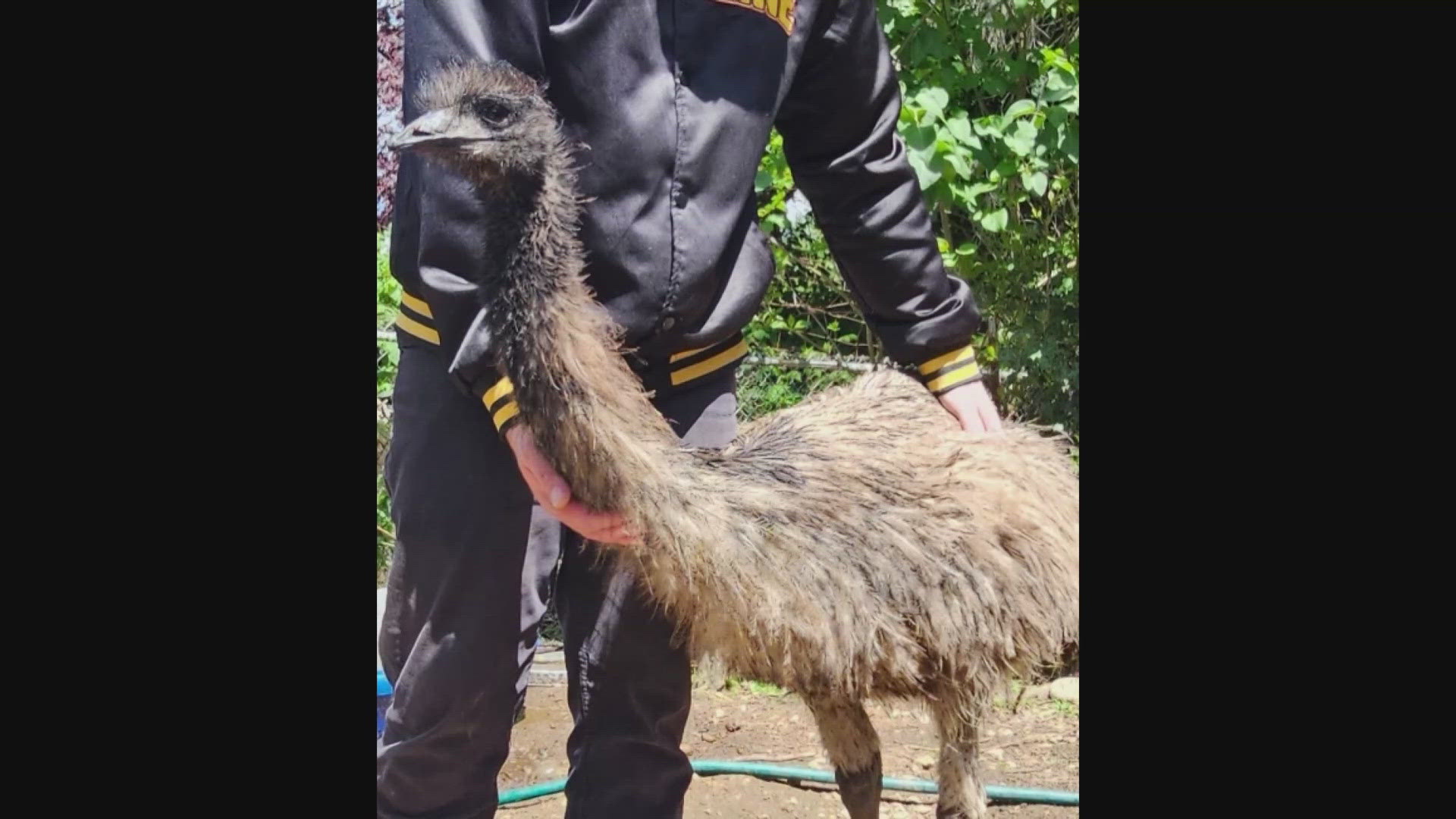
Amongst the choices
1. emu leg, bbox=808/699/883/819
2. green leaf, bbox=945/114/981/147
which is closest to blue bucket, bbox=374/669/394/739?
emu leg, bbox=808/699/883/819

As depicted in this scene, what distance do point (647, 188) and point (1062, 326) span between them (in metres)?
0.95

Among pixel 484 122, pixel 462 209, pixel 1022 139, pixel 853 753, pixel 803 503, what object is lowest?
pixel 853 753

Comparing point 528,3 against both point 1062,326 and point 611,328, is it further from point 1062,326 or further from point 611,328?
point 1062,326

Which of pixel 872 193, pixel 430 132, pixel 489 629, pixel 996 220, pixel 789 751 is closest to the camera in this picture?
pixel 430 132

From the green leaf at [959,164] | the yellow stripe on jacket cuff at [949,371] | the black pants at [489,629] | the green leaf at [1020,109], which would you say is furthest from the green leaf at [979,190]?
the black pants at [489,629]

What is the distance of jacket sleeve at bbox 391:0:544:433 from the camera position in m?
1.89

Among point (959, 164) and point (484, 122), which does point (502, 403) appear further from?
point (959, 164)

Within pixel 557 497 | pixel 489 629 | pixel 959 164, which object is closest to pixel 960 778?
pixel 489 629

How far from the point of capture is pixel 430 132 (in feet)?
6.05

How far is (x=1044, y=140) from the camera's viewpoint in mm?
2477

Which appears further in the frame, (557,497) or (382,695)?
(382,695)

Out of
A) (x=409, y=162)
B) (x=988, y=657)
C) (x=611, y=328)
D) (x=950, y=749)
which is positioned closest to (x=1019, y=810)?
(x=950, y=749)

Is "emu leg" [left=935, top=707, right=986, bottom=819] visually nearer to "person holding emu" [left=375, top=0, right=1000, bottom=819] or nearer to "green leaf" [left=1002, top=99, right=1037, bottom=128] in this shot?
"person holding emu" [left=375, top=0, right=1000, bottom=819]

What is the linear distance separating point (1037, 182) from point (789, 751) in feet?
3.92
